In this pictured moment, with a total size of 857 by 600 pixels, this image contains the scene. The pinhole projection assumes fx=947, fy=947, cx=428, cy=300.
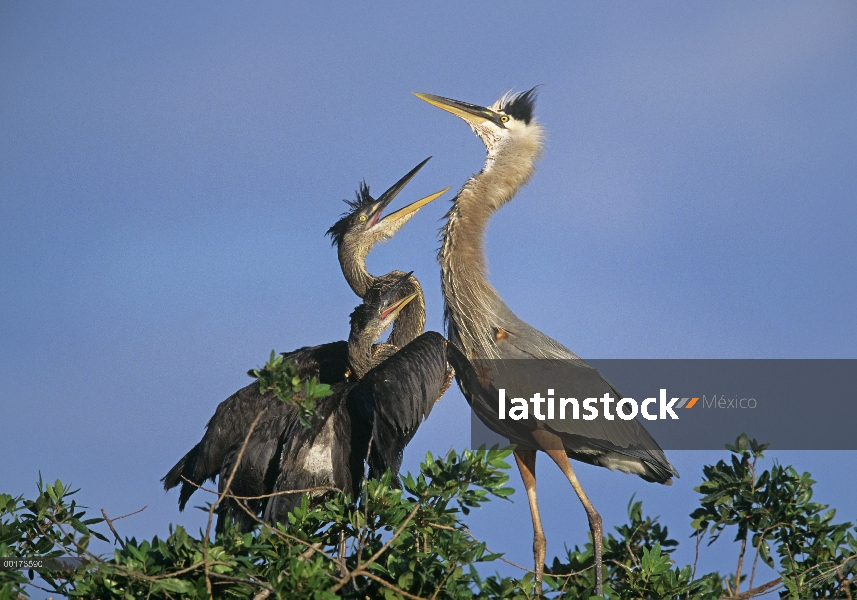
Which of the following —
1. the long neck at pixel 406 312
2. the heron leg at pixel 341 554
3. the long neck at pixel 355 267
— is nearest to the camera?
the heron leg at pixel 341 554

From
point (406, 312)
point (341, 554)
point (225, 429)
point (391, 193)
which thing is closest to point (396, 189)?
point (391, 193)

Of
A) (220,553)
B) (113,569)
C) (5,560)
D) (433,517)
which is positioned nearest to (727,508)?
(433,517)

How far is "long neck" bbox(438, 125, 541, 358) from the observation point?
6734 mm

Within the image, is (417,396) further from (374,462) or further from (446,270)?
(446,270)

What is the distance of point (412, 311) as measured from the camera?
8516 mm

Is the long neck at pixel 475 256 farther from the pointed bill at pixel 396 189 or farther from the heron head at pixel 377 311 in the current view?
the pointed bill at pixel 396 189

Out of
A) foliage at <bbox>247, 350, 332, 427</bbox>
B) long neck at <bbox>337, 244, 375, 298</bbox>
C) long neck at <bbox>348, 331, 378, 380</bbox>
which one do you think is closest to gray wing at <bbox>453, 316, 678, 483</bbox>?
long neck at <bbox>348, 331, 378, 380</bbox>

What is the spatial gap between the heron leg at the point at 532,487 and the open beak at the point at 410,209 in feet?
12.5

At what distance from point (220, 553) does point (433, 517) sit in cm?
104

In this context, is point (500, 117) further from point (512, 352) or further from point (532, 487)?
point (532, 487)

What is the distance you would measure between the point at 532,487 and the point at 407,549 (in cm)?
205

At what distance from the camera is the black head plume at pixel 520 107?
7.62 metres

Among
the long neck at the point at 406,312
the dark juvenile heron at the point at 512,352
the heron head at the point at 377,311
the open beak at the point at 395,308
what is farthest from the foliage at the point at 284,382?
the long neck at the point at 406,312

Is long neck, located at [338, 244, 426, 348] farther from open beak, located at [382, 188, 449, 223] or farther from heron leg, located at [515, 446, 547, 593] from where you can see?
heron leg, located at [515, 446, 547, 593]
